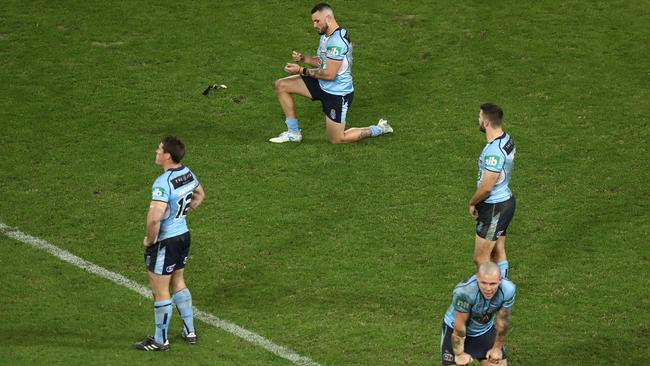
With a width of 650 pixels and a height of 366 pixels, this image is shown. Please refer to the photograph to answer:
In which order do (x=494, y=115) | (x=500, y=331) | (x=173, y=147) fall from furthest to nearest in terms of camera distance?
(x=494, y=115) → (x=173, y=147) → (x=500, y=331)

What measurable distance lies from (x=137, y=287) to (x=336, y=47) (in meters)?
5.20

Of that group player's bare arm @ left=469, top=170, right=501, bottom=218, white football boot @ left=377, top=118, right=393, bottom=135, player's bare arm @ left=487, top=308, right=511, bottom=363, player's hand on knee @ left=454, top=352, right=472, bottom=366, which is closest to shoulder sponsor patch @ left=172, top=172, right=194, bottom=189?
player's bare arm @ left=469, top=170, right=501, bottom=218

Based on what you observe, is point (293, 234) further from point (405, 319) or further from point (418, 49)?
point (418, 49)

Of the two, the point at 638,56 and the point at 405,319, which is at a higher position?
the point at 638,56

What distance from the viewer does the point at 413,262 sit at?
1350cm

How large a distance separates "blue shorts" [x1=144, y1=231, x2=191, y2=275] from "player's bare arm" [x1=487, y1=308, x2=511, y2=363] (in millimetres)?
3391

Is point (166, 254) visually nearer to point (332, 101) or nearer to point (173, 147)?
point (173, 147)

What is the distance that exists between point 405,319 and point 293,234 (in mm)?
2513

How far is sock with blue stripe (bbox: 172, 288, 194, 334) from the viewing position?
11.4 metres

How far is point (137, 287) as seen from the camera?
42.2 ft

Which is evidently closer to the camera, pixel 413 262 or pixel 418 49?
pixel 413 262

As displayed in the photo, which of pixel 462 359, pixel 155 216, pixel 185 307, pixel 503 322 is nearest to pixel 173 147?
pixel 155 216

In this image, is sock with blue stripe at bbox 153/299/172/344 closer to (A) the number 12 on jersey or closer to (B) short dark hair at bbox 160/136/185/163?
(A) the number 12 on jersey

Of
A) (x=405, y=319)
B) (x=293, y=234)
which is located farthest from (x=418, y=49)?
(x=405, y=319)
